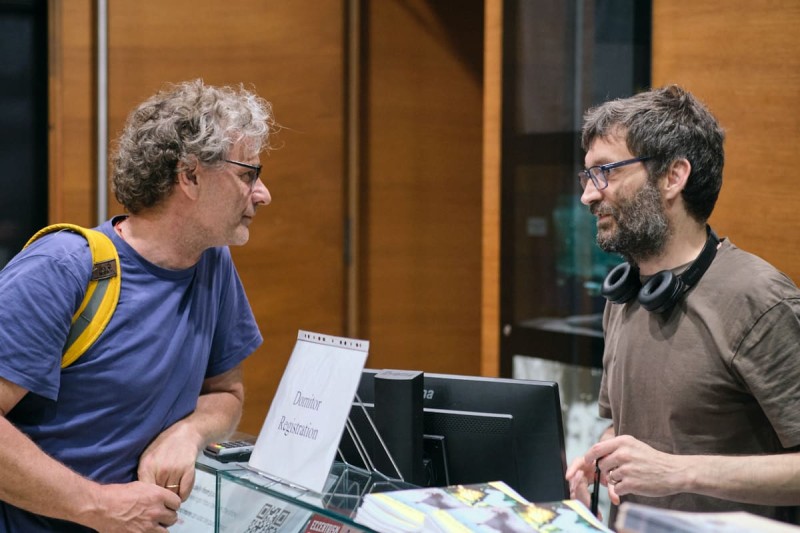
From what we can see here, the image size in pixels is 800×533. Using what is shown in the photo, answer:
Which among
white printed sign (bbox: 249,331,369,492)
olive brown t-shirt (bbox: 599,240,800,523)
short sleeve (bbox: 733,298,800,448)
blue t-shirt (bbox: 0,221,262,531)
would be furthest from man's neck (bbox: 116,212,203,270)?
short sleeve (bbox: 733,298,800,448)

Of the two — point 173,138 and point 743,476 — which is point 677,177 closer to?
point 743,476

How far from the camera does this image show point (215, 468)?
180cm

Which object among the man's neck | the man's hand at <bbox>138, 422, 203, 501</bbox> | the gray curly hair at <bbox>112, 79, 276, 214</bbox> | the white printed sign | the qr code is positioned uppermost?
the gray curly hair at <bbox>112, 79, 276, 214</bbox>

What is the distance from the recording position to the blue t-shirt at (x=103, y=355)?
1.64 metres

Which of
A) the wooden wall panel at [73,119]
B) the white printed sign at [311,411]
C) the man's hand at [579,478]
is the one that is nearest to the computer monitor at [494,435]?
the man's hand at [579,478]

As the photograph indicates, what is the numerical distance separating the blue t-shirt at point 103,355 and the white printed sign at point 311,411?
8.3 inches

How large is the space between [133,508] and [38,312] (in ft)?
1.28

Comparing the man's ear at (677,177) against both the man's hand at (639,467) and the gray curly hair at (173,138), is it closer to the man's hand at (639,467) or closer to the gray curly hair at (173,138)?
the man's hand at (639,467)

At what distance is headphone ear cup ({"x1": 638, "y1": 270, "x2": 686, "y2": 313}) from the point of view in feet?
6.07

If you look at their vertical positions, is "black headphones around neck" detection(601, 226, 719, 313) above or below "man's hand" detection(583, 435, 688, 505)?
above

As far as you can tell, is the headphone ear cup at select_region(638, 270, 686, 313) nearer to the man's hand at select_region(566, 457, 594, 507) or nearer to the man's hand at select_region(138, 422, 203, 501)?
the man's hand at select_region(566, 457, 594, 507)

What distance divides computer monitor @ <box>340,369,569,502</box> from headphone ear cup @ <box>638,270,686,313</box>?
0.26 meters

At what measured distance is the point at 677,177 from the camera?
1950 millimetres

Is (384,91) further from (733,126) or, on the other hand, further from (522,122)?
(733,126)
